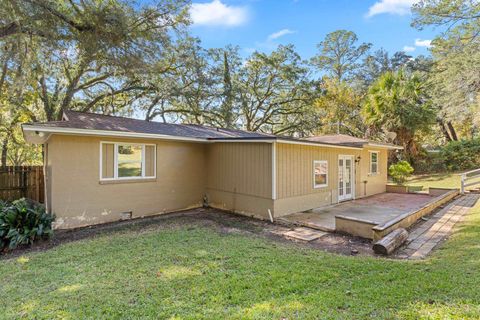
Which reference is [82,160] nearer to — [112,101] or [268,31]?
[112,101]

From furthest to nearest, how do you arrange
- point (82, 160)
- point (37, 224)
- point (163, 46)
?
1. point (163, 46)
2. point (82, 160)
3. point (37, 224)

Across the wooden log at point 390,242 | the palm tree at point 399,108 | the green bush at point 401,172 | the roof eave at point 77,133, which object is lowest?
the wooden log at point 390,242

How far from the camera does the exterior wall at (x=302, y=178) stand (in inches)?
312

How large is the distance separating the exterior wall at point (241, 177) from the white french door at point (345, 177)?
4.27 m

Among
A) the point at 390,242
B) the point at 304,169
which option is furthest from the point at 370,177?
the point at 390,242

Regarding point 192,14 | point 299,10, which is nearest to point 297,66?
point 299,10

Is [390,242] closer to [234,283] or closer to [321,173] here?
[234,283]

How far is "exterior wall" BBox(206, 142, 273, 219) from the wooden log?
3.21 metres

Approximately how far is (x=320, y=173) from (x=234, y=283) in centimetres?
692

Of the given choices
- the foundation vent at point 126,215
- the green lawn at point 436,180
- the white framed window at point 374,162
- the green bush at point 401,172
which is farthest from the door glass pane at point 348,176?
the foundation vent at point 126,215

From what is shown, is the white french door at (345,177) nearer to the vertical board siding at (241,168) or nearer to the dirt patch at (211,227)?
the vertical board siding at (241,168)

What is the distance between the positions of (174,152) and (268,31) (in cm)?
1133

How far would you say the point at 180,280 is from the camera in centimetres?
366

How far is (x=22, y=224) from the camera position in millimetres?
5770
